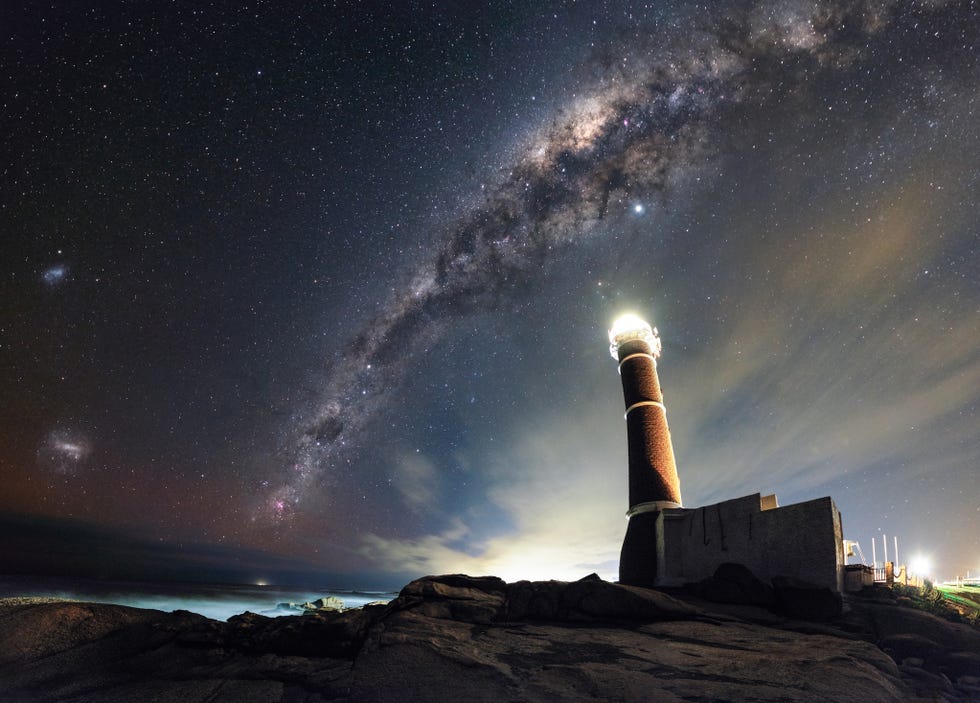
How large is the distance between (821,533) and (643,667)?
10.8m

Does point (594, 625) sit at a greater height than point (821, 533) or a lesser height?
lesser

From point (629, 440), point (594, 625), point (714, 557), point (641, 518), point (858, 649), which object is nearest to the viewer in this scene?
Result: point (858, 649)

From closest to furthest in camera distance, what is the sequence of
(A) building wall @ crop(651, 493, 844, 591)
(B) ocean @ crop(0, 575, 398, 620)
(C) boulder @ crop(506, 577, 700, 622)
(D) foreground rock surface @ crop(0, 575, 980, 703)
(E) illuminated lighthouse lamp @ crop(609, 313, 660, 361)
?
(D) foreground rock surface @ crop(0, 575, 980, 703) → (C) boulder @ crop(506, 577, 700, 622) → (A) building wall @ crop(651, 493, 844, 591) → (E) illuminated lighthouse lamp @ crop(609, 313, 660, 361) → (B) ocean @ crop(0, 575, 398, 620)

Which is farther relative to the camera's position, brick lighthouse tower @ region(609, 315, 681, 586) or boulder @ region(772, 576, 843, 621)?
brick lighthouse tower @ region(609, 315, 681, 586)

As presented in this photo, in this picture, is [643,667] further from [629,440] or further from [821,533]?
[629,440]

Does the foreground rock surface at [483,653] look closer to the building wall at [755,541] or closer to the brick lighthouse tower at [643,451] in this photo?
the building wall at [755,541]

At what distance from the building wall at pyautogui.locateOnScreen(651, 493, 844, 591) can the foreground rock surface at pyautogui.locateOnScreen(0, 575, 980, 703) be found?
2.02 m

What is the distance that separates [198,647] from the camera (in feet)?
34.9

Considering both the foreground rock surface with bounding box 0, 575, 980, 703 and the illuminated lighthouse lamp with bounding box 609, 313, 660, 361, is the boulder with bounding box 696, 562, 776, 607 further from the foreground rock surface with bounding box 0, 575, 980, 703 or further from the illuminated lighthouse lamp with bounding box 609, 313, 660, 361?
the illuminated lighthouse lamp with bounding box 609, 313, 660, 361

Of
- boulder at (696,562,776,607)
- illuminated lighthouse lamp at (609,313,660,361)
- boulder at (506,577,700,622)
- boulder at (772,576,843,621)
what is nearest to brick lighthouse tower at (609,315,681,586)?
illuminated lighthouse lamp at (609,313,660,361)

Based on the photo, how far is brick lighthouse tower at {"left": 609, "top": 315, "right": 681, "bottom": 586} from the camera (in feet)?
72.5

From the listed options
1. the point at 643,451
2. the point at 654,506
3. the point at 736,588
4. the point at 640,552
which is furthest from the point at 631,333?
the point at 736,588

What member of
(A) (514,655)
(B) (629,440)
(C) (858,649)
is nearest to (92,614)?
(A) (514,655)

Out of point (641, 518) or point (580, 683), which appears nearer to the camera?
point (580, 683)
